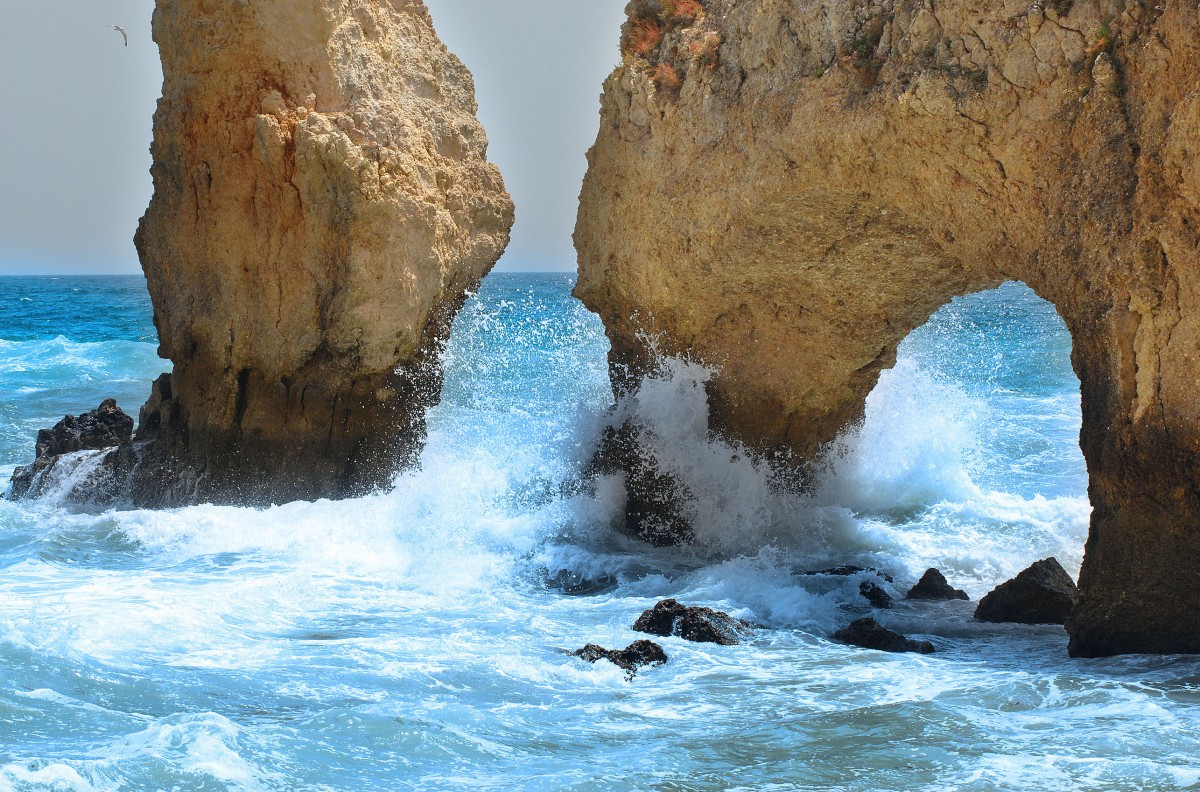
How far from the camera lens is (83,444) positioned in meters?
13.0

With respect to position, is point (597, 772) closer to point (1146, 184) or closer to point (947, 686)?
point (947, 686)

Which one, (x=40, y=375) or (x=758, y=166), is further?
(x=40, y=375)

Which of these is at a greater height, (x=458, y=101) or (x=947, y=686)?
(x=458, y=101)

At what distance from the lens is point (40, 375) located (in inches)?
940

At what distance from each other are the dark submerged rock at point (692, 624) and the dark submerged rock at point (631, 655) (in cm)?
45

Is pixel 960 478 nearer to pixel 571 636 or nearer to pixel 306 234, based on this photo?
pixel 571 636

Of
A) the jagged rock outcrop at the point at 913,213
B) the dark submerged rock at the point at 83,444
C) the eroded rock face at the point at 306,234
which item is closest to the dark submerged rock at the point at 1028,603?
the jagged rock outcrop at the point at 913,213

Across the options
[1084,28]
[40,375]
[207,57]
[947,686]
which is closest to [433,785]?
[947,686]

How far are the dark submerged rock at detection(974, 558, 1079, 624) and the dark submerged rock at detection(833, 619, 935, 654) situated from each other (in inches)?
33.4

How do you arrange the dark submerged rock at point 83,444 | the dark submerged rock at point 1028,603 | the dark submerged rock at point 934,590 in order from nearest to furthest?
the dark submerged rock at point 1028,603, the dark submerged rock at point 934,590, the dark submerged rock at point 83,444

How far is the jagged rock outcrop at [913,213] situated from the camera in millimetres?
6367

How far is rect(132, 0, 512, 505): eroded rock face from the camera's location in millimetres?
10219

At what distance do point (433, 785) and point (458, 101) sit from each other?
7.42 metres

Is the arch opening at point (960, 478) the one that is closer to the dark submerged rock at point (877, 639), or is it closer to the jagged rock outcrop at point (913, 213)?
the jagged rock outcrop at point (913, 213)
